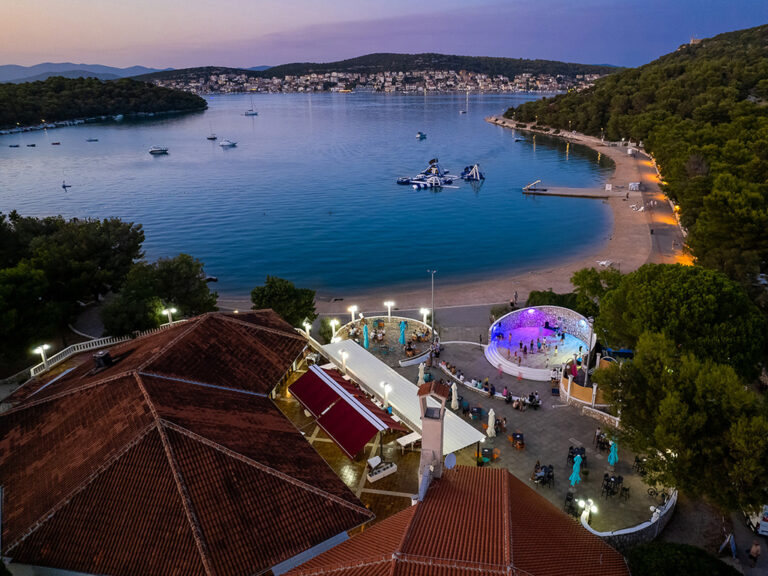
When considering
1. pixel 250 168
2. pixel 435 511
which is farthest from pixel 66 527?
pixel 250 168

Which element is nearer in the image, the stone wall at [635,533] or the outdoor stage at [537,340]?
the stone wall at [635,533]

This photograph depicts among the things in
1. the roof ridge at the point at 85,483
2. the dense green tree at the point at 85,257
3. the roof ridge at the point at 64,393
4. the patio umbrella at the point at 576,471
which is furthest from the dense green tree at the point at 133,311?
the patio umbrella at the point at 576,471

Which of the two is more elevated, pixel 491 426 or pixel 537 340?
pixel 491 426

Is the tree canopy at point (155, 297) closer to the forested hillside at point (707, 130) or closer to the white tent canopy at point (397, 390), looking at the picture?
the white tent canopy at point (397, 390)

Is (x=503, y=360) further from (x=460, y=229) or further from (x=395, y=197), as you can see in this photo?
(x=395, y=197)

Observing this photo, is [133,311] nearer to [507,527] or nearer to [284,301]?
[284,301]

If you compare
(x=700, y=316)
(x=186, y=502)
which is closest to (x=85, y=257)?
(x=186, y=502)

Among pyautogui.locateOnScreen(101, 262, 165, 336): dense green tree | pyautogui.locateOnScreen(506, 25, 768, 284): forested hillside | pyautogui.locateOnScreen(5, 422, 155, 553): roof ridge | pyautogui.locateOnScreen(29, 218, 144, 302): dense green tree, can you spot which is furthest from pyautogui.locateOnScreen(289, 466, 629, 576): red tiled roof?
pyautogui.locateOnScreen(29, 218, 144, 302): dense green tree
